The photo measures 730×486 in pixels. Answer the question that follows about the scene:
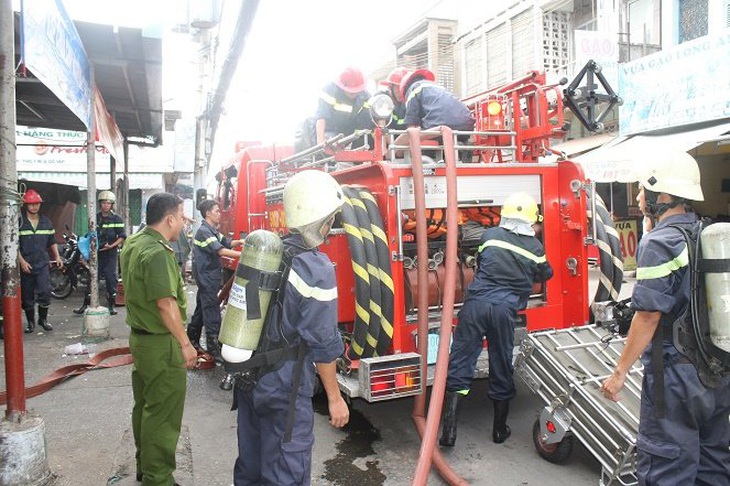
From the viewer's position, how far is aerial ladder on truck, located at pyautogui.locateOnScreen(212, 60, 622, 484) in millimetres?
4102

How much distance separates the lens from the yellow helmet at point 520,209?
4.35 m

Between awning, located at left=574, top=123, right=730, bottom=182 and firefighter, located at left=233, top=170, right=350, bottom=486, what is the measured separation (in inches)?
376

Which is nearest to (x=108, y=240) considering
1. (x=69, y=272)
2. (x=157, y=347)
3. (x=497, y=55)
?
(x=69, y=272)

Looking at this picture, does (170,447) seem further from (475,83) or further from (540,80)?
(475,83)

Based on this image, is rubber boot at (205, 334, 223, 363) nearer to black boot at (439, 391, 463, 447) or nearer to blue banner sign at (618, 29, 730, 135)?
black boot at (439, 391, 463, 447)

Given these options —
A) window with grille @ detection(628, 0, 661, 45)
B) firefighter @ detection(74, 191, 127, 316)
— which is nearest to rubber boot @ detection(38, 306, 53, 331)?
firefighter @ detection(74, 191, 127, 316)

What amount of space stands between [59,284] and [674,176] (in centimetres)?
1128

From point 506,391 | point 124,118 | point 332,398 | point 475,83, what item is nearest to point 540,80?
point 506,391

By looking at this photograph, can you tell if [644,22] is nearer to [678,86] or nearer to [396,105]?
[678,86]

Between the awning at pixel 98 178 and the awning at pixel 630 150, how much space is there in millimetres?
12726

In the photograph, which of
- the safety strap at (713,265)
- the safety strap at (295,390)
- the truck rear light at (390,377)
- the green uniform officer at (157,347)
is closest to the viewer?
the safety strap at (295,390)

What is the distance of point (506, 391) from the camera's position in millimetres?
4301

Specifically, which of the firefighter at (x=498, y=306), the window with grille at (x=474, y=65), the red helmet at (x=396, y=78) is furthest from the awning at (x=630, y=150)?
the window with grille at (x=474, y=65)

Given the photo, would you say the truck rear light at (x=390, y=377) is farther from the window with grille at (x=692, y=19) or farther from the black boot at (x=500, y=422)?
the window with grille at (x=692, y=19)
